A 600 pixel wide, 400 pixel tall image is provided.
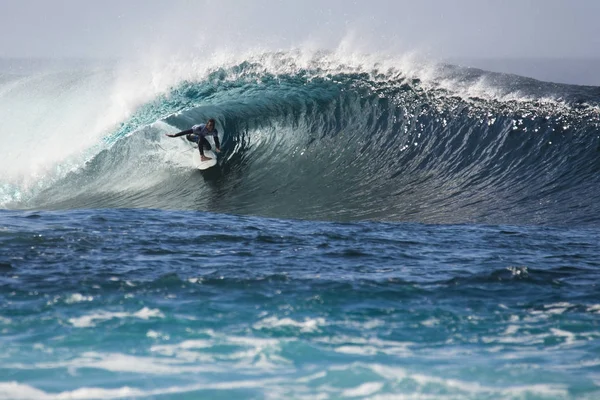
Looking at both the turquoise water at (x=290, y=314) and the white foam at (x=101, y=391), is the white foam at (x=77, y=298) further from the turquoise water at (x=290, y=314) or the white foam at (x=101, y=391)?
the white foam at (x=101, y=391)

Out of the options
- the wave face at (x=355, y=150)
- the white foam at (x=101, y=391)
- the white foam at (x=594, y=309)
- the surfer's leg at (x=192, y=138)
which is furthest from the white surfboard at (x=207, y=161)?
the white foam at (x=101, y=391)

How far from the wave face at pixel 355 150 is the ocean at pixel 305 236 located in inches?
2.5

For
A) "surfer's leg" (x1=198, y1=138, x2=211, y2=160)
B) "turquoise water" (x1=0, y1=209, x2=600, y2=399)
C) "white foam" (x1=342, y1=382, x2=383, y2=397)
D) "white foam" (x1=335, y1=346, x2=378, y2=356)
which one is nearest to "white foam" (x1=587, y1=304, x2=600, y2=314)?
"turquoise water" (x1=0, y1=209, x2=600, y2=399)

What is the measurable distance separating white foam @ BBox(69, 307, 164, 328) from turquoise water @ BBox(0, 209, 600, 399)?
25 millimetres

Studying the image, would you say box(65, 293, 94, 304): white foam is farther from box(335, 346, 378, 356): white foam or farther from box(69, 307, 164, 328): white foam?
box(335, 346, 378, 356): white foam

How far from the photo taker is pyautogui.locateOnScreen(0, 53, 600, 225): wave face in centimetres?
1374

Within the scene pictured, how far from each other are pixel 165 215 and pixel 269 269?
3.72 metres

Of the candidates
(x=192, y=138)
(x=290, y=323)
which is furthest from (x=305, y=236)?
(x=192, y=138)

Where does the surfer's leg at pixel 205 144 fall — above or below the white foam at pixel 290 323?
above

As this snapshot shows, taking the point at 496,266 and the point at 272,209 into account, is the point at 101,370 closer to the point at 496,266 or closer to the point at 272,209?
the point at 496,266

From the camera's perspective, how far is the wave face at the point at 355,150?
13742mm

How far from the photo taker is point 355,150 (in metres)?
16.6

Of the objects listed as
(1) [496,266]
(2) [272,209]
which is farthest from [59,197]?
(1) [496,266]

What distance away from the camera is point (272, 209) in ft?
44.7
